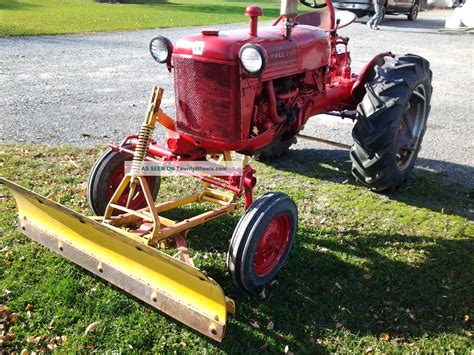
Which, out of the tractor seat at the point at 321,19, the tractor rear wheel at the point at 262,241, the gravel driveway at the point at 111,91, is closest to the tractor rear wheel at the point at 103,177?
the tractor rear wheel at the point at 262,241

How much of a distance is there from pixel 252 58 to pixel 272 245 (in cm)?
129

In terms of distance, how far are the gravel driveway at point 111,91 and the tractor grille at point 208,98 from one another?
300 centimetres

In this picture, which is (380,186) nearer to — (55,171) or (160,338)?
(160,338)

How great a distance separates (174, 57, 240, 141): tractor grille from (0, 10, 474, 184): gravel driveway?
9.83 feet

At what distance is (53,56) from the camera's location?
10.9 metres

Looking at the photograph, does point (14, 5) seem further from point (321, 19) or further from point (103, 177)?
point (103, 177)

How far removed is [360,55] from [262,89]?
908cm

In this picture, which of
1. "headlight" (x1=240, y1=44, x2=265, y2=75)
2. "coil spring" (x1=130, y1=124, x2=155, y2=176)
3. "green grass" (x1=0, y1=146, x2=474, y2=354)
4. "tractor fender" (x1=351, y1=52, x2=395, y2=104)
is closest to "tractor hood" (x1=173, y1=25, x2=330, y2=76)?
"headlight" (x1=240, y1=44, x2=265, y2=75)

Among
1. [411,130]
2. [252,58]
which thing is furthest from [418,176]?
[252,58]

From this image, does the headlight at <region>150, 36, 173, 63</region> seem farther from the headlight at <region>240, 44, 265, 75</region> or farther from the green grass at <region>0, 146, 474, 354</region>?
the green grass at <region>0, 146, 474, 354</region>

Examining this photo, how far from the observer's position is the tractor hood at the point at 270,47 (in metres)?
3.24

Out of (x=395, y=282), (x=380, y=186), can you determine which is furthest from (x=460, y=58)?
(x=395, y=282)

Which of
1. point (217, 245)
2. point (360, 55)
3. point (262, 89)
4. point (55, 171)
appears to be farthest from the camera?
point (360, 55)

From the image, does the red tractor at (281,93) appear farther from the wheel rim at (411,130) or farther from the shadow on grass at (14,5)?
the shadow on grass at (14,5)
